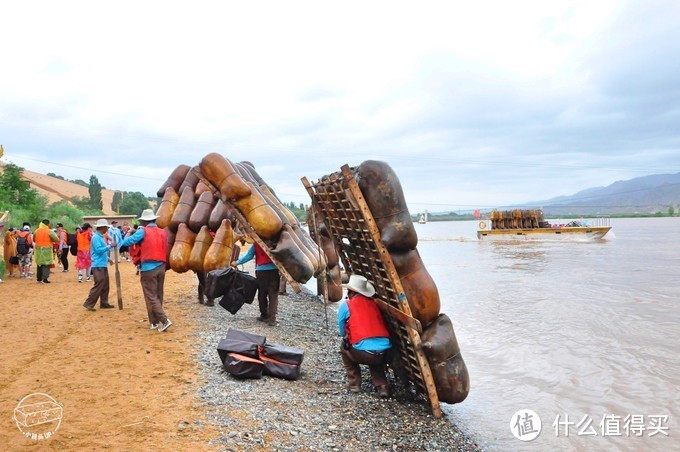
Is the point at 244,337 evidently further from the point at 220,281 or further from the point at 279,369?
the point at 220,281

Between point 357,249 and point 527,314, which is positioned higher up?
point 357,249

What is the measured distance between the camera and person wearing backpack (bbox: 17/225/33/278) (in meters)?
16.5

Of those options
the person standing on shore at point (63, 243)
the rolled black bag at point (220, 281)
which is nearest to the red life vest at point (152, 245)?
the rolled black bag at point (220, 281)

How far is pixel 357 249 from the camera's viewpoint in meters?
6.84

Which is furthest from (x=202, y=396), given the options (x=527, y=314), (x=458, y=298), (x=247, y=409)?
(x=458, y=298)

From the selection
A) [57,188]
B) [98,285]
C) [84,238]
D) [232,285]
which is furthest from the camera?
[57,188]

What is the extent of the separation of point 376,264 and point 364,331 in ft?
2.87

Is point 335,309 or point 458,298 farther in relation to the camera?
point 458,298

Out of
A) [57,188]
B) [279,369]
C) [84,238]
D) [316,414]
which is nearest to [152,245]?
[279,369]

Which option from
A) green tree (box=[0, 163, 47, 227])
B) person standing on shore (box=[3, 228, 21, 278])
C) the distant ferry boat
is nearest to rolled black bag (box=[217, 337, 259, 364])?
person standing on shore (box=[3, 228, 21, 278])

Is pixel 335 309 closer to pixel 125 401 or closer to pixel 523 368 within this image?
pixel 523 368

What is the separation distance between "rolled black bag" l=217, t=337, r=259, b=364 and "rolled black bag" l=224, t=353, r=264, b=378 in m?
0.06

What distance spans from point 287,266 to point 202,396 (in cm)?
458

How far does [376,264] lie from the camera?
6246 mm
